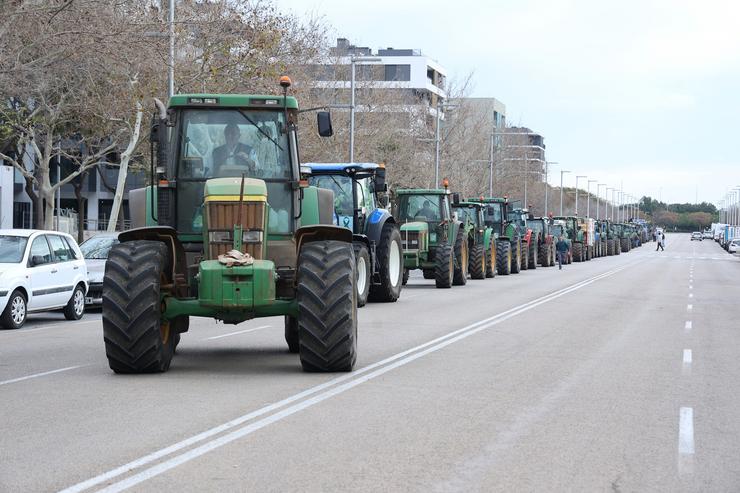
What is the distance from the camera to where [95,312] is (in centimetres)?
2481

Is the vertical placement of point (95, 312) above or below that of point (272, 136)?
below

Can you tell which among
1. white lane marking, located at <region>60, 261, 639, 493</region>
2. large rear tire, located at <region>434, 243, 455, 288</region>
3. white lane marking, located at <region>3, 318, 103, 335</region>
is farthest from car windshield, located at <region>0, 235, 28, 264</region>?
large rear tire, located at <region>434, 243, 455, 288</region>

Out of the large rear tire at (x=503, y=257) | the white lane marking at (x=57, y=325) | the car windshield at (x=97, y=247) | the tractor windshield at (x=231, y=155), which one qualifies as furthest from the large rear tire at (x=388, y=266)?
the large rear tire at (x=503, y=257)

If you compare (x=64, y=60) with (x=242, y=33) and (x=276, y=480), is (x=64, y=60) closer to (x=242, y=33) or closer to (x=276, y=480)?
(x=242, y=33)

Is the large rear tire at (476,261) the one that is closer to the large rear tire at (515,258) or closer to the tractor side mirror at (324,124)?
the large rear tire at (515,258)

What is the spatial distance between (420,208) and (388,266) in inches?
339

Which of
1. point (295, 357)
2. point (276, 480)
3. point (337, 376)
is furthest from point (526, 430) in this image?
point (295, 357)

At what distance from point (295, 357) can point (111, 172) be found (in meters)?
62.9

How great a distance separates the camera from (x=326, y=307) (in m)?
12.6

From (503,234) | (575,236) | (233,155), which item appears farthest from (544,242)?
(233,155)

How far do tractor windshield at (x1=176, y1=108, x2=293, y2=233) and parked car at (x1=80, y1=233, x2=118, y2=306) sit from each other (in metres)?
9.29

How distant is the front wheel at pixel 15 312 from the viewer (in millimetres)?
19531

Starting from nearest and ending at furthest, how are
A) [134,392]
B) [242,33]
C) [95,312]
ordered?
[134,392], [95,312], [242,33]

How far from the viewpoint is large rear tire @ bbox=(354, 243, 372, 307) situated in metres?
23.7
